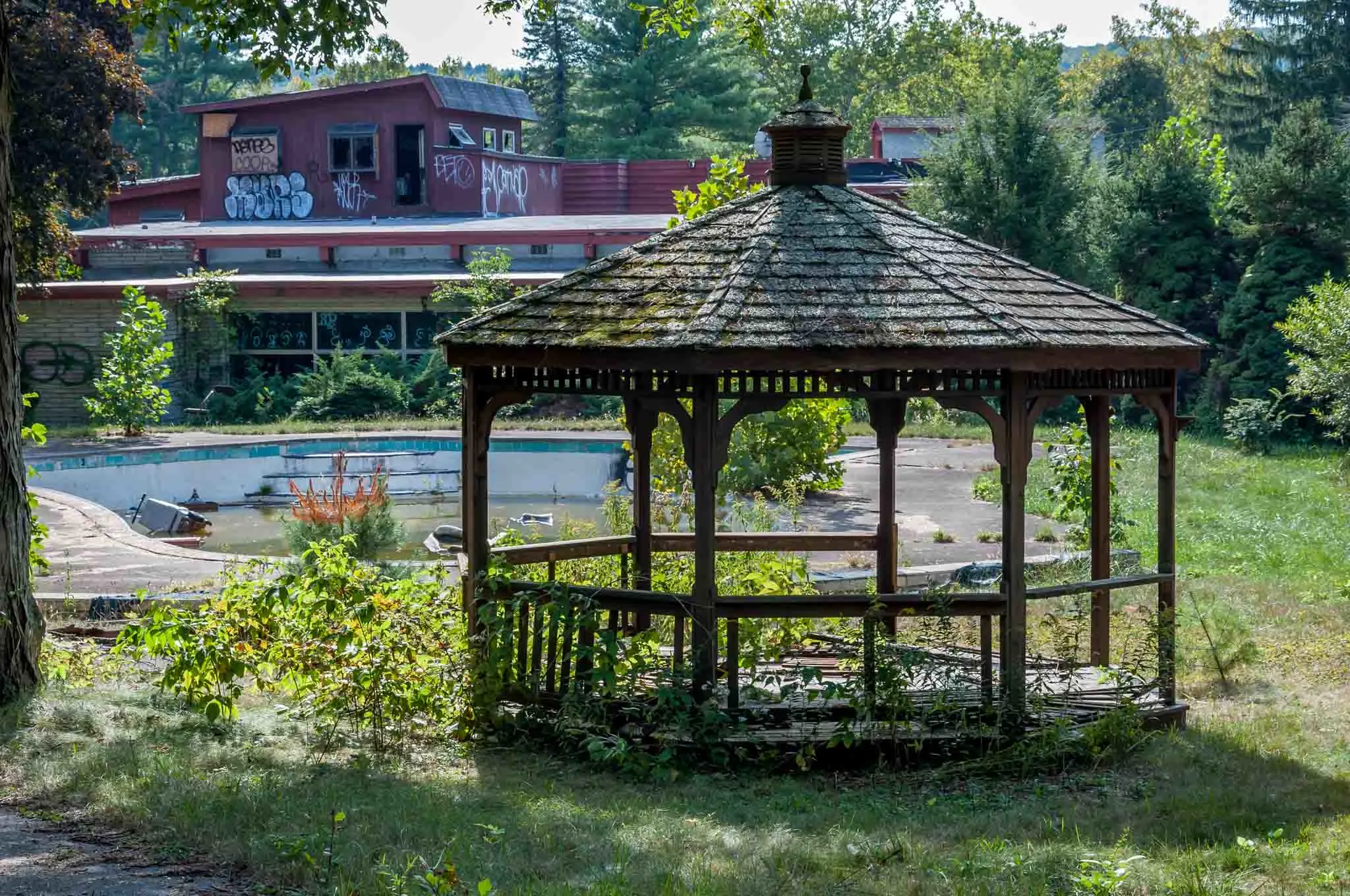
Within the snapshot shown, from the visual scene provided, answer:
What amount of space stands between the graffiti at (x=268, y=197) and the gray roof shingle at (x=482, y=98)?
16.3 feet

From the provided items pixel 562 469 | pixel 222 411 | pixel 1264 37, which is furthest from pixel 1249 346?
pixel 1264 37

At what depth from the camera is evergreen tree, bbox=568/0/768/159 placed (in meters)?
57.9

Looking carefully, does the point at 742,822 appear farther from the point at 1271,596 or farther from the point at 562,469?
the point at 562,469

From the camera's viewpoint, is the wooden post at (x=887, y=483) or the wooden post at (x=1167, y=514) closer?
the wooden post at (x=1167, y=514)

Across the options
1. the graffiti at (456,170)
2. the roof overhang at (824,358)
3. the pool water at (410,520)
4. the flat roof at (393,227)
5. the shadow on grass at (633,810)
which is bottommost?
the pool water at (410,520)

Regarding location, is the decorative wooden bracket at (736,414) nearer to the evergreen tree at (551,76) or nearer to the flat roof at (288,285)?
the flat roof at (288,285)

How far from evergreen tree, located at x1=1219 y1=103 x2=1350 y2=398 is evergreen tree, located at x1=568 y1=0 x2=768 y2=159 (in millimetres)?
28822

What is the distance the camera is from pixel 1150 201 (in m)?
33.3

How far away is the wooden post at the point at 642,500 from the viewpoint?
1114 centimetres

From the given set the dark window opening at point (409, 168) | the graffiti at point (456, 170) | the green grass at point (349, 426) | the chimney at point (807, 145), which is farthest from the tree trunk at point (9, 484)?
the dark window opening at point (409, 168)

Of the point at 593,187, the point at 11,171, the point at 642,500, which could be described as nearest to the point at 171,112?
the point at 593,187

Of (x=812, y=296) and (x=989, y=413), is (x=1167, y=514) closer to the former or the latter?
(x=989, y=413)

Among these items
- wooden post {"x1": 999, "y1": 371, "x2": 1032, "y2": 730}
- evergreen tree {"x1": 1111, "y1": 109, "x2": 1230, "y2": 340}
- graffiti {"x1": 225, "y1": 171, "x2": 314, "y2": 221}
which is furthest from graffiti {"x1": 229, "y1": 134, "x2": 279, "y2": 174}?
wooden post {"x1": 999, "y1": 371, "x2": 1032, "y2": 730}

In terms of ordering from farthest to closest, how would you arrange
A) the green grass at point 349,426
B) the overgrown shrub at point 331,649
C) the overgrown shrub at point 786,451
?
the green grass at point 349,426 < the overgrown shrub at point 786,451 < the overgrown shrub at point 331,649
